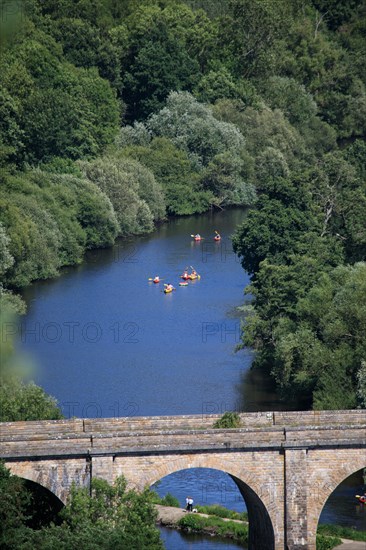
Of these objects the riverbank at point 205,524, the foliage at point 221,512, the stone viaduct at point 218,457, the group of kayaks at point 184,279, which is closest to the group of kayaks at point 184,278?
the group of kayaks at point 184,279

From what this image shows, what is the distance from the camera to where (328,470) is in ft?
241

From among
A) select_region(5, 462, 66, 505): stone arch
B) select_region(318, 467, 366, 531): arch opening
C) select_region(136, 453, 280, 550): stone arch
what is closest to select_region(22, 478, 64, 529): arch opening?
select_region(5, 462, 66, 505): stone arch

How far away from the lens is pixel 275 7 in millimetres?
165250

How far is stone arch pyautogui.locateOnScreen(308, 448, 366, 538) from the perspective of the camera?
73500 millimetres

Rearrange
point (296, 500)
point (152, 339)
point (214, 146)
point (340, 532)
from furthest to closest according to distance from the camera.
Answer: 1. point (214, 146)
2. point (152, 339)
3. point (340, 532)
4. point (296, 500)

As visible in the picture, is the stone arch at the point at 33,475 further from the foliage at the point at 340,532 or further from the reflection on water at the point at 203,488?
the reflection on water at the point at 203,488

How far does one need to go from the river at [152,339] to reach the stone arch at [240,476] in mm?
4917

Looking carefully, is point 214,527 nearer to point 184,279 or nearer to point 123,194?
point 184,279

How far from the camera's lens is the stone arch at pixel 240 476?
72312mm

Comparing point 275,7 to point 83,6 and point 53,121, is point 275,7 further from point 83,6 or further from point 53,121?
point 53,121

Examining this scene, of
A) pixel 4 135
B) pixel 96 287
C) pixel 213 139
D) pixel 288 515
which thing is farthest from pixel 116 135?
pixel 288 515

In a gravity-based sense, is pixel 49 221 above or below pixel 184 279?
above

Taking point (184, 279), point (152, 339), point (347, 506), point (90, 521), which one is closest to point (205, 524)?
point (347, 506)

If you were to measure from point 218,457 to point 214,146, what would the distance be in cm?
7484
